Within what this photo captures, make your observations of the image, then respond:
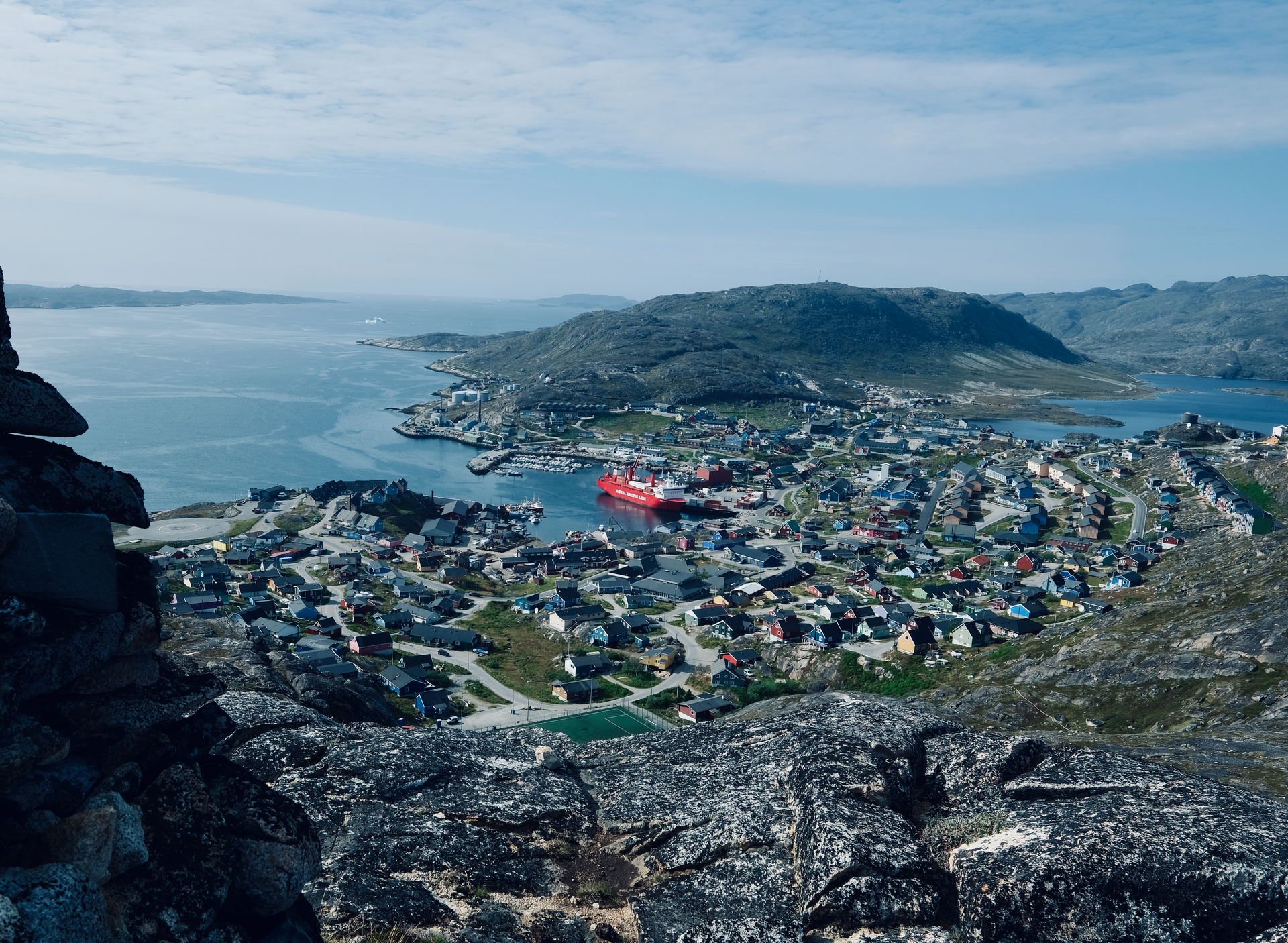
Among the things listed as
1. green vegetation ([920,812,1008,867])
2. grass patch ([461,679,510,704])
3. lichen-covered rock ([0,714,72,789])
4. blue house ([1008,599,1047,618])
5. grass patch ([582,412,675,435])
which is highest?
lichen-covered rock ([0,714,72,789])

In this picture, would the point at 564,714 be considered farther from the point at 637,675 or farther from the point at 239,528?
the point at 239,528

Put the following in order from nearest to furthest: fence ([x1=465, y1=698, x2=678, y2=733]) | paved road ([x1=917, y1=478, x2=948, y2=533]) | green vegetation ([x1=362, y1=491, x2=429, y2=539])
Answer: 1. fence ([x1=465, y1=698, x2=678, y2=733])
2. green vegetation ([x1=362, y1=491, x2=429, y2=539])
3. paved road ([x1=917, y1=478, x2=948, y2=533])

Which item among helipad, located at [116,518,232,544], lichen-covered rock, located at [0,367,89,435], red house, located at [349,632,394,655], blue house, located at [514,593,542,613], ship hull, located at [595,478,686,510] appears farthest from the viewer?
ship hull, located at [595,478,686,510]

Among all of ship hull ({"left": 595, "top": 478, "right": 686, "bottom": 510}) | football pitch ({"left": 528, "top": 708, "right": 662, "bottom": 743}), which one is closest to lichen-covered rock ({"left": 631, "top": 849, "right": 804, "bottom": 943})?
football pitch ({"left": 528, "top": 708, "right": 662, "bottom": 743})

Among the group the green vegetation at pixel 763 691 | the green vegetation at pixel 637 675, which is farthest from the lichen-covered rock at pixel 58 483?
the green vegetation at pixel 637 675

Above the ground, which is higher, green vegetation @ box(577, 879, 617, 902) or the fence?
green vegetation @ box(577, 879, 617, 902)

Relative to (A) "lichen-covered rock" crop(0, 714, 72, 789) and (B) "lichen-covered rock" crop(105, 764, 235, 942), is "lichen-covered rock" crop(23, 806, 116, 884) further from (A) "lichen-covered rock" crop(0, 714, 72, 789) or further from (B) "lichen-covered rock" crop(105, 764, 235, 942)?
(A) "lichen-covered rock" crop(0, 714, 72, 789)
